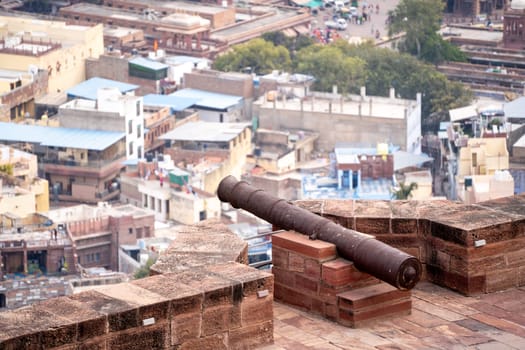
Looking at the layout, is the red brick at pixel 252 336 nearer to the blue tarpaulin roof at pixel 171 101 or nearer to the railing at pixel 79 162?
the railing at pixel 79 162

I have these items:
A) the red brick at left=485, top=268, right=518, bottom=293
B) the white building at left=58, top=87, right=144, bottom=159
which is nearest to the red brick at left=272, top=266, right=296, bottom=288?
the red brick at left=485, top=268, right=518, bottom=293

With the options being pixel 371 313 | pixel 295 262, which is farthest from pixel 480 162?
pixel 371 313

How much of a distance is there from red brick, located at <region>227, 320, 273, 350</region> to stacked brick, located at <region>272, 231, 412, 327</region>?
668mm

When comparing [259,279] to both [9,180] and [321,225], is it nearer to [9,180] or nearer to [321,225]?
[321,225]

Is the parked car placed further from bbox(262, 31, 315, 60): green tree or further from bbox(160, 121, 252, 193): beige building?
bbox(160, 121, 252, 193): beige building

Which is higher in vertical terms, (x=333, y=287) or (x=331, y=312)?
(x=333, y=287)

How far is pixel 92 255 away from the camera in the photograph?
5028 centimetres

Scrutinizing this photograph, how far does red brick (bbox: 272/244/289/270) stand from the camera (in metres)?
11.9

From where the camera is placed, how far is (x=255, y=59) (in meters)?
74.8

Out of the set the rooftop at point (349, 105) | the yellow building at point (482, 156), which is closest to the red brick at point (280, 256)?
the yellow building at point (482, 156)

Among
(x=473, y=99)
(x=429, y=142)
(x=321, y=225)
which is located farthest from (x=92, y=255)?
(x=321, y=225)

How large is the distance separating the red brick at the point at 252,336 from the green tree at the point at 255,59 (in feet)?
206

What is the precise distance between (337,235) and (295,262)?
445 millimetres

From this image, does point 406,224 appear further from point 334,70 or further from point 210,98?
point 334,70
